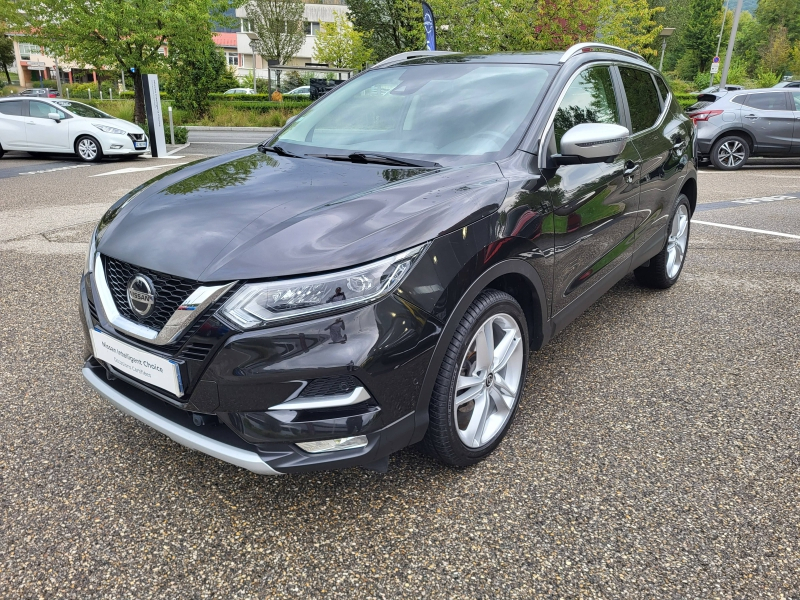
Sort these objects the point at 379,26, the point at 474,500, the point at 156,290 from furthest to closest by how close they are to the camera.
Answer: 1. the point at 379,26
2. the point at 474,500
3. the point at 156,290

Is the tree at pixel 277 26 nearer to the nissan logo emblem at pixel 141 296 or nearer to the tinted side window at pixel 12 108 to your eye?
the tinted side window at pixel 12 108

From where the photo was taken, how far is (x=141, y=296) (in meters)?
2.12

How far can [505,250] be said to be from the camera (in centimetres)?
241

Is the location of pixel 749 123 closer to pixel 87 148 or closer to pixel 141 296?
pixel 141 296

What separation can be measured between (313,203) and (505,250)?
750 mm

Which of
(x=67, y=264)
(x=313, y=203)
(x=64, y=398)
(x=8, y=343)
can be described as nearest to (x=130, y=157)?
(x=67, y=264)

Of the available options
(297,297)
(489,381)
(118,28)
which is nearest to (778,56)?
(118,28)

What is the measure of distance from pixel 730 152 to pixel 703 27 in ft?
189

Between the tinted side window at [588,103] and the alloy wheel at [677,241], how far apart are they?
4.67 feet

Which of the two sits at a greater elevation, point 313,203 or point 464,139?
point 464,139

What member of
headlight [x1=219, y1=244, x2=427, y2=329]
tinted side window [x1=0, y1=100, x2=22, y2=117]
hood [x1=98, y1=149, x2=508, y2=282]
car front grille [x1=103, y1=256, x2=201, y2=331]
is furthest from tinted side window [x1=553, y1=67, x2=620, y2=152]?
tinted side window [x1=0, y1=100, x2=22, y2=117]

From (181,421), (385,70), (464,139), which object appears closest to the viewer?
(181,421)

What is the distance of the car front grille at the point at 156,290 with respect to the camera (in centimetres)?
202

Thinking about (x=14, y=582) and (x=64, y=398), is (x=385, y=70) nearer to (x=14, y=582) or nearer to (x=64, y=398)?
(x=64, y=398)
